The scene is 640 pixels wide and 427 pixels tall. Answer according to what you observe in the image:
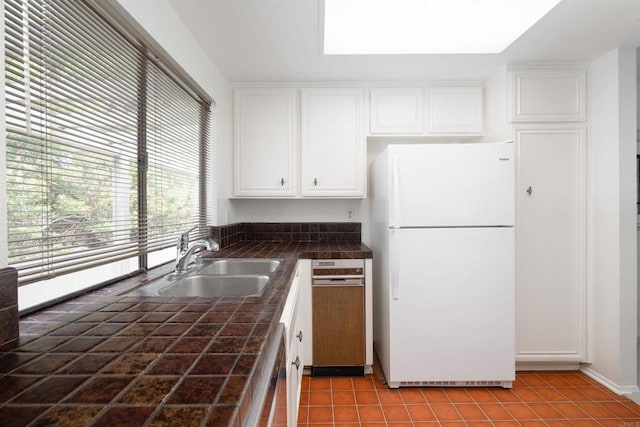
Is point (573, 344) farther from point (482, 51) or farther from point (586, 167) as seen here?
point (482, 51)

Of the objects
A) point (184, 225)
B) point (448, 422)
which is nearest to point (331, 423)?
point (448, 422)

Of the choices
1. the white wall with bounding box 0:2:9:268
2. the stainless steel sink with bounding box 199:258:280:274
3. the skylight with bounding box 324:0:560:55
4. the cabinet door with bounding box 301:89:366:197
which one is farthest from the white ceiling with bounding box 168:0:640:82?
the stainless steel sink with bounding box 199:258:280:274

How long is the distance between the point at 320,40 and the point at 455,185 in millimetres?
1260

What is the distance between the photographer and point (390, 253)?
1.97 meters

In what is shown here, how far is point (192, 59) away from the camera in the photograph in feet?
6.11

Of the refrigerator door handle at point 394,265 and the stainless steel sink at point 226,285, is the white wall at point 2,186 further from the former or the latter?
the refrigerator door handle at point 394,265

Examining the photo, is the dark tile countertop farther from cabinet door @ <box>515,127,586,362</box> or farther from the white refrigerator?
cabinet door @ <box>515,127,586,362</box>

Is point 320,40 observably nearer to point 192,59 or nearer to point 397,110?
point 192,59

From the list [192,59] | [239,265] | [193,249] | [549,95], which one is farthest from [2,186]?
[549,95]

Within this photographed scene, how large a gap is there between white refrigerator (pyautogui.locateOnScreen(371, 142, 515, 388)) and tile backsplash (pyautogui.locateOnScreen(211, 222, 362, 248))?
0.77 metres

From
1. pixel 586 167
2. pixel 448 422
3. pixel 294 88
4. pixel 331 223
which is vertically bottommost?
pixel 448 422

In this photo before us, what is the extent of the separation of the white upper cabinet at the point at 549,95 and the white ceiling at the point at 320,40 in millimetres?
105

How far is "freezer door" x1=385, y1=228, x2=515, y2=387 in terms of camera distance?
1976 millimetres

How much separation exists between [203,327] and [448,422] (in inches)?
64.4
